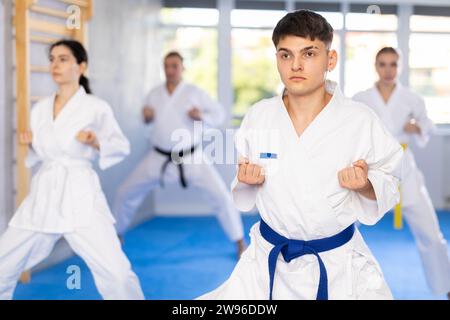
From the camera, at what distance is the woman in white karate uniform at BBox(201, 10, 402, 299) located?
1.72m

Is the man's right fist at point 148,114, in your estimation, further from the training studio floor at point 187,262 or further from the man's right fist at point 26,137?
the man's right fist at point 26,137

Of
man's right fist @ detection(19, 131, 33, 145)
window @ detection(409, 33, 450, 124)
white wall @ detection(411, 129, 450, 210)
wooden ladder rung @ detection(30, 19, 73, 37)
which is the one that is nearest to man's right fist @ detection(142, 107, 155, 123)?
wooden ladder rung @ detection(30, 19, 73, 37)

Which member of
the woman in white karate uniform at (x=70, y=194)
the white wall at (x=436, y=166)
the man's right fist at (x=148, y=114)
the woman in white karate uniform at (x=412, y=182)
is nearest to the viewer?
the woman in white karate uniform at (x=70, y=194)

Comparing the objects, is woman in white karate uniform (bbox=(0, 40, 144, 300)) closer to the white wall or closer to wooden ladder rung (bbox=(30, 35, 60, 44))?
wooden ladder rung (bbox=(30, 35, 60, 44))

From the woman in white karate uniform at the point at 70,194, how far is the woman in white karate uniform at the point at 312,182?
83 cm

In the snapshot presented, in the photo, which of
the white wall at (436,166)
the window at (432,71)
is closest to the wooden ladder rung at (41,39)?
A: the window at (432,71)

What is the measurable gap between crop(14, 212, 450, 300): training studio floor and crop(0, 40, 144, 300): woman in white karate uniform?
680 millimetres

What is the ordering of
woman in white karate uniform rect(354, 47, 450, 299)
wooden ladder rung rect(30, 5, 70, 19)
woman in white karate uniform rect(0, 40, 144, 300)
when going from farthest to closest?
wooden ladder rung rect(30, 5, 70, 19), woman in white karate uniform rect(354, 47, 450, 299), woman in white karate uniform rect(0, 40, 144, 300)

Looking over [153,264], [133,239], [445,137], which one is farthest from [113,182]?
[445,137]

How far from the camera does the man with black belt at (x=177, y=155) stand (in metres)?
4.39

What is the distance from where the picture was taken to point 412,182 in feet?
10.7

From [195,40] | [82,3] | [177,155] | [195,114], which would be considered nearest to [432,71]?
[195,40]

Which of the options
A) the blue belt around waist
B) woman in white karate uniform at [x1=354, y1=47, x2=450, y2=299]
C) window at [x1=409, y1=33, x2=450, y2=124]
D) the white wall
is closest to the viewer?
the blue belt around waist

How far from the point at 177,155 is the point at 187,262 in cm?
73
